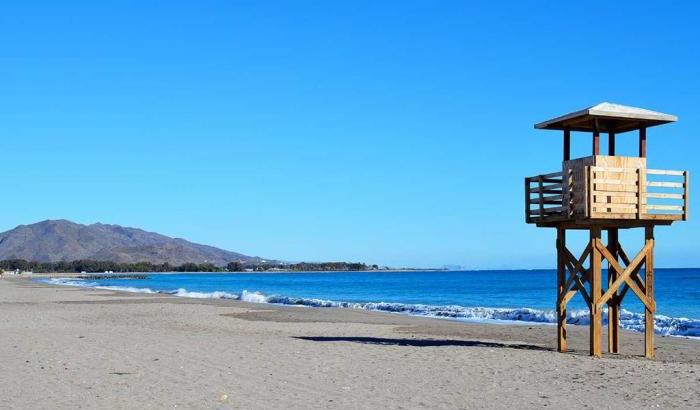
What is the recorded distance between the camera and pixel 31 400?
440 inches

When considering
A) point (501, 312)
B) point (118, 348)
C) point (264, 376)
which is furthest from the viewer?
point (501, 312)

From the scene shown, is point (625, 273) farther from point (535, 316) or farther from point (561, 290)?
point (535, 316)

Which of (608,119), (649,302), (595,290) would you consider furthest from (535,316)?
(608,119)

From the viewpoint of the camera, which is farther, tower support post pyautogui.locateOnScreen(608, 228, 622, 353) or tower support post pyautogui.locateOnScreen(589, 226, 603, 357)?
tower support post pyautogui.locateOnScreen(608, 228, 622, 353)

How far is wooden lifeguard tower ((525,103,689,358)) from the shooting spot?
16719mm

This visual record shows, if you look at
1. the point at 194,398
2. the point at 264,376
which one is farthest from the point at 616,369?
the point at 194,398

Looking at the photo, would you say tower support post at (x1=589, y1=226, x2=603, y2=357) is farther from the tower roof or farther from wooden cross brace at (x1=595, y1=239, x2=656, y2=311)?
the tower roof

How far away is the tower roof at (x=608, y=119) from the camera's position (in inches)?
660

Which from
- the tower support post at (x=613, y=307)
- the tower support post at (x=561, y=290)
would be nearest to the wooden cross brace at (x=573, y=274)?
the tower support post at (x=561, y=290)

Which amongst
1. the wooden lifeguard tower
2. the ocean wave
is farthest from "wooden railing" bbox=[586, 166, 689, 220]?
the ocean wave

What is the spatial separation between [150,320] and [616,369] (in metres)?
18.3

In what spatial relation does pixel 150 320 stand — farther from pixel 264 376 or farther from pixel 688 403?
pixel 688 403

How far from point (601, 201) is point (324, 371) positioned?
6.90 metres

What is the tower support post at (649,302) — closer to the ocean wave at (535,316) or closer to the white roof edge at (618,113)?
the white roof edge at (618,113)
